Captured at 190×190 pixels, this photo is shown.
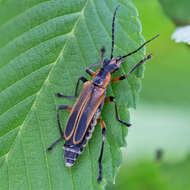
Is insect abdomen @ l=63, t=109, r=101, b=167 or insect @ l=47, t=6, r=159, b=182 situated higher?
insect @ l=47, t=6, r=159, b=182

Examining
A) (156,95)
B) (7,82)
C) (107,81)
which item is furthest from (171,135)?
(7,82)

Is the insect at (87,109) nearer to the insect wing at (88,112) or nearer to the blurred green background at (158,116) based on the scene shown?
the insect wing at (88,112)

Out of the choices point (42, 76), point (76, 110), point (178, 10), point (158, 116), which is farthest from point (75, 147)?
point (158, 116)

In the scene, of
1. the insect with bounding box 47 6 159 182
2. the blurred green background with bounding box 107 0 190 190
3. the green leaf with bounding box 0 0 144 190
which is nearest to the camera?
the green leaf with bounding box 0 0 144 190

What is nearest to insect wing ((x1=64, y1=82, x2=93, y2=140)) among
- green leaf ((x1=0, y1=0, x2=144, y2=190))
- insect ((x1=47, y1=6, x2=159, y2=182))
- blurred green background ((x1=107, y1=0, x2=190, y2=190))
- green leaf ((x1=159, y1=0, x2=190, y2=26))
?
insect ((x1=47, y1=6, x2=159, y2=182))

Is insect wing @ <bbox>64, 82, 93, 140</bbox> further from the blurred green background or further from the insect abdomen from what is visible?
the blurred green background

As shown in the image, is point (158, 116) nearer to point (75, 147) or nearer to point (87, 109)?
point (87, 109)
